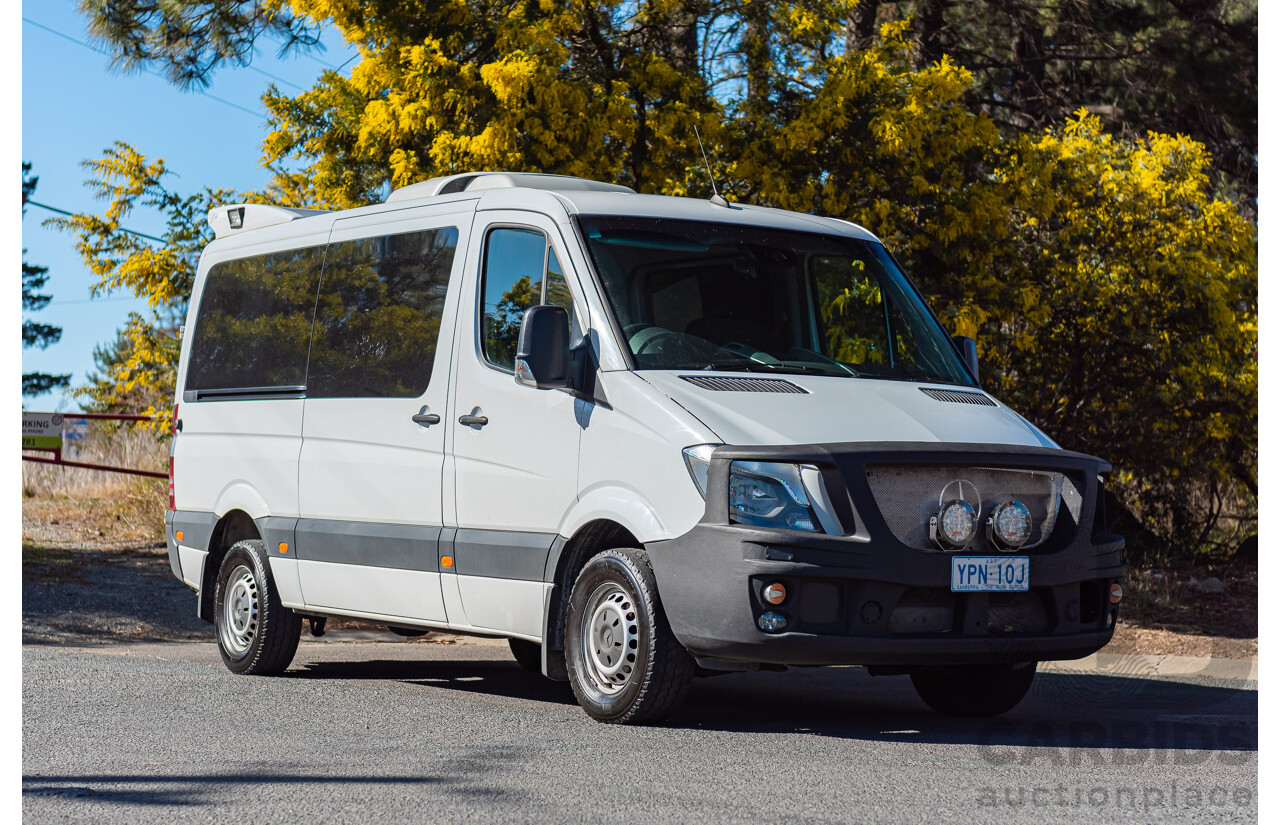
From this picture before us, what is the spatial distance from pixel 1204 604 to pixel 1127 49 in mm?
9317

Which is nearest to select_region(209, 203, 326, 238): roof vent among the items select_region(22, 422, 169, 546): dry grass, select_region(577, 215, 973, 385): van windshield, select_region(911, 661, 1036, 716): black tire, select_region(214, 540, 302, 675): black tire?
select_region(214, 540, 302, 675): black tire

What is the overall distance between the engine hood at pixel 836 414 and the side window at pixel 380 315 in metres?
1.71

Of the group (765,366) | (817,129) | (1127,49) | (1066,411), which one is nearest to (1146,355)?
(1066,411)

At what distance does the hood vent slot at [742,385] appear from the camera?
22.2ft

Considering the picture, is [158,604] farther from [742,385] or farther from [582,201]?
[742,385]

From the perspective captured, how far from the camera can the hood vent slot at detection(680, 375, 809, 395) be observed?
678 centimetres

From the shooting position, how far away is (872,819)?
5.00 metres

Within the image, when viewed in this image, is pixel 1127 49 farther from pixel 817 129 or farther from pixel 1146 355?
pixel 817 129

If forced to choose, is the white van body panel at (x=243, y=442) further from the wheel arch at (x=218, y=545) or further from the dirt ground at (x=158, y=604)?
the dirt ground at (x=158, y=604)

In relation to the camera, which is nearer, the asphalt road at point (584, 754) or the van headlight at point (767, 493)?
the asphalt road at point (584, 754)

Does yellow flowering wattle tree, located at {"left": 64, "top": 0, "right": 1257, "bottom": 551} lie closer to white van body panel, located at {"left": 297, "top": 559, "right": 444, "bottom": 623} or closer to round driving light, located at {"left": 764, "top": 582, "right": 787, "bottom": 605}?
white van body panel, located at {"left": 297, "top": 559, "right": 444, "bottom": 623}

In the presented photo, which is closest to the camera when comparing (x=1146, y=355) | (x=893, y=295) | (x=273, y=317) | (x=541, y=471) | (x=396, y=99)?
(x=541, y=471)

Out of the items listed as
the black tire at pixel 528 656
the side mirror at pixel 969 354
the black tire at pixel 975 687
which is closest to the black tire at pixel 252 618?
the black tire at pixel 528 656

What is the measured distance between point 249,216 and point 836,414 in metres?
5.04
